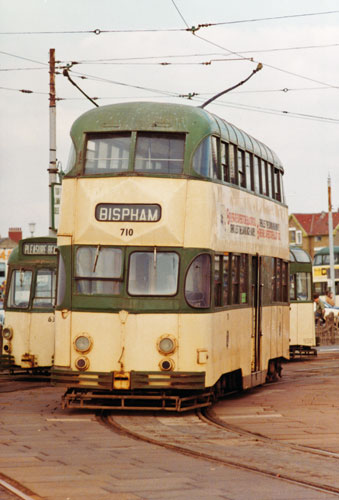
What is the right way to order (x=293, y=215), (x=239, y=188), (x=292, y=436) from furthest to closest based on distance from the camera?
(x=293, y=215) < (x=239, y=188) < (x=292, y=436)

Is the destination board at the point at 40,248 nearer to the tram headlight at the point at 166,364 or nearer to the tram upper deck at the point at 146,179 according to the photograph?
the tram upper deck at the point at 146,179

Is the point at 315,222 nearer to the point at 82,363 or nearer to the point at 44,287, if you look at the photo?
the point at 44,287

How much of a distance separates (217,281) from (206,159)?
1.85m

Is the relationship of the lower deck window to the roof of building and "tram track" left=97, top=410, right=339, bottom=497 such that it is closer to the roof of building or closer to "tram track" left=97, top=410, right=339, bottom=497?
"tram track" left=97, top=410, right=339, bottom=497

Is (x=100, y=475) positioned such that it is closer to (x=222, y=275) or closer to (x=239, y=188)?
(x=222, y=275)

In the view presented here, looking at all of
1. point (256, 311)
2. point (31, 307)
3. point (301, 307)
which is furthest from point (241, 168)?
point (301, 307)

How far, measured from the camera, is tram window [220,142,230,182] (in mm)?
17828

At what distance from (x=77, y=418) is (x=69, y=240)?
99.5 inches

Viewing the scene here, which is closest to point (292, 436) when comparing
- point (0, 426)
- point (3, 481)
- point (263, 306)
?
point (0, 426)

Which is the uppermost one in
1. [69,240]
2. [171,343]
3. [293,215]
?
[293,215]

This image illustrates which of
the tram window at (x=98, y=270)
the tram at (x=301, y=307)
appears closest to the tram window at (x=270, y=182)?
the tram window at (x=98, y=270)

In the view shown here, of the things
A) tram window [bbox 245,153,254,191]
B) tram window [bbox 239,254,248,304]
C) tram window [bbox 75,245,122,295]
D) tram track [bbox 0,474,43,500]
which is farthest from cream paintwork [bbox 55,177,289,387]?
tram track [bbox 0,474,43,500]

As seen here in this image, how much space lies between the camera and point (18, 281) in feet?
→ 80.5

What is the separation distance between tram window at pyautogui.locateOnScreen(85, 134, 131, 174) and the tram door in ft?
14.2
